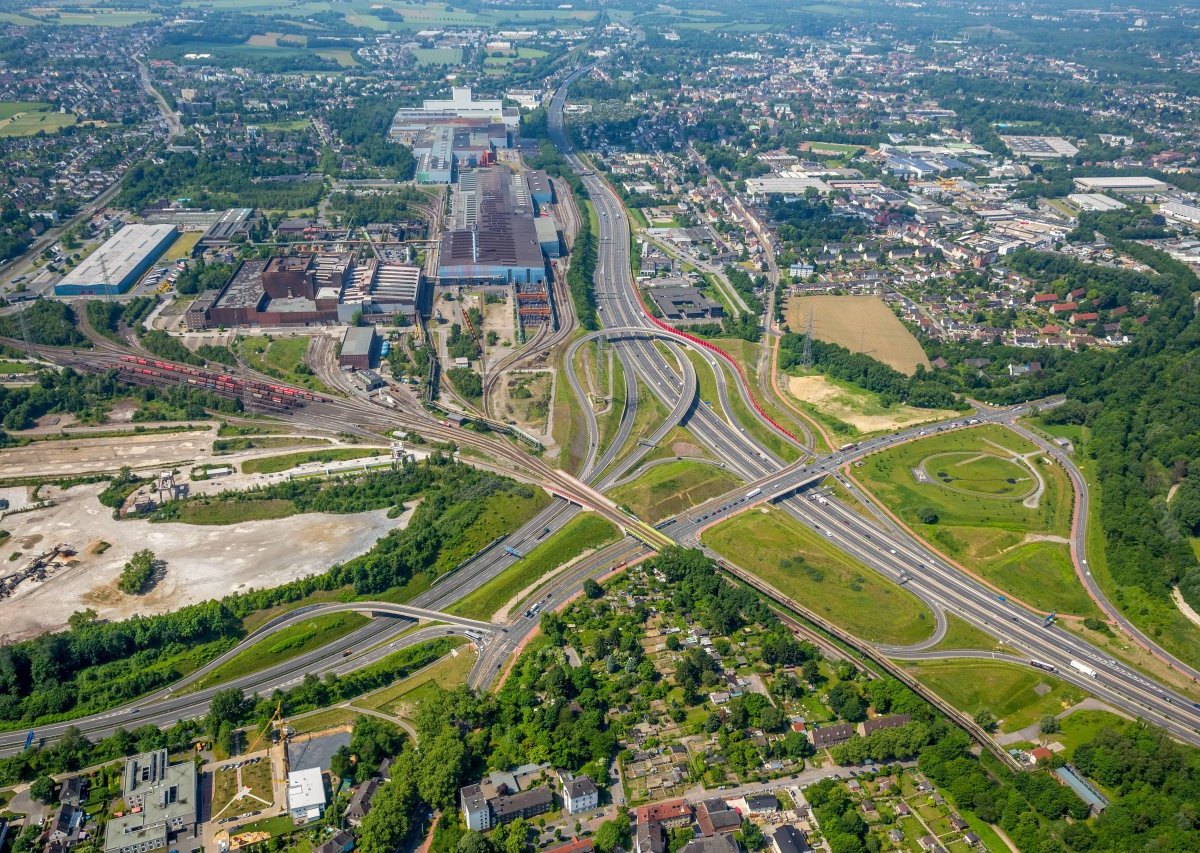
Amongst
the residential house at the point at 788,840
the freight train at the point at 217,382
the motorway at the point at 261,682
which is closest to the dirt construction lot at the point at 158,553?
the motorway at the point at 261,682

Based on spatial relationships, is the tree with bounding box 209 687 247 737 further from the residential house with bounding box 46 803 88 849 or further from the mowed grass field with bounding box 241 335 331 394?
the mowed grass field with bounding box 241 335 331 394

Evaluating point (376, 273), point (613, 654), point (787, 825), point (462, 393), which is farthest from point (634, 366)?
point (787, 825)

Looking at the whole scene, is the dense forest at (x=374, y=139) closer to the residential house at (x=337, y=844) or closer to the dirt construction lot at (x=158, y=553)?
the dirt construction lot at (x=158, y=553)

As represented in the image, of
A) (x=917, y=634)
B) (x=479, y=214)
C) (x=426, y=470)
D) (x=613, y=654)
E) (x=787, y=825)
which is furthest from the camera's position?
(x=479, y=214)

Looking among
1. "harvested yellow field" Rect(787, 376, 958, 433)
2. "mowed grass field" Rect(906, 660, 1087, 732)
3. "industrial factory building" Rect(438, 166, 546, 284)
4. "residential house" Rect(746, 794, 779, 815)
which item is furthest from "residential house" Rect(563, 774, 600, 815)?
"industrial factory building" Rect(438, 166, 546, 284)

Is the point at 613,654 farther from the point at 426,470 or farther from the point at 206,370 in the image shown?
the point at 206,370
